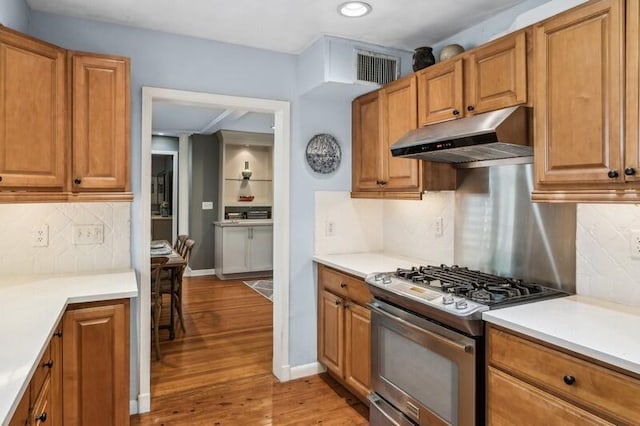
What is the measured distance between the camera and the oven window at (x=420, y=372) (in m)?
1.92

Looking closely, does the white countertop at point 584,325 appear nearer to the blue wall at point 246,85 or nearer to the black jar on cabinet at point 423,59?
the black jar on cabinet at point 423,59

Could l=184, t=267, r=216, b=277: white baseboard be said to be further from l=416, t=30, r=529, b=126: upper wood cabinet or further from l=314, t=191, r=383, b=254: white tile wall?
l=416, t=30, r=529, b=126: upper wood cabinet

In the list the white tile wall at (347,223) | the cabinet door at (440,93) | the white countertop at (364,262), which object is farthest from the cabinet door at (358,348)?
the cabinet door at (440,93)

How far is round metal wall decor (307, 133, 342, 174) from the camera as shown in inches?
128

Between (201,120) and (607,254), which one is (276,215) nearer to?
(607,254)

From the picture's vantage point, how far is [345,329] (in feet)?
9.42

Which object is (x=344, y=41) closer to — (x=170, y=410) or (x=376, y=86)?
(x=376, y=86)

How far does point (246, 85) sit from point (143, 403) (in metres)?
2.26

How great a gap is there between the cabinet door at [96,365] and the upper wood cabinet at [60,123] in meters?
0.65

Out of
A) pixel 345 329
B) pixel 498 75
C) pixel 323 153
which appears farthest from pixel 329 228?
pixel 498 75

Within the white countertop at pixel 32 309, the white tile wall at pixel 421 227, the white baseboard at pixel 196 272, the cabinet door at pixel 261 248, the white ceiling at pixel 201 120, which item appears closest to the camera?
the white countertop at pixel 32 309

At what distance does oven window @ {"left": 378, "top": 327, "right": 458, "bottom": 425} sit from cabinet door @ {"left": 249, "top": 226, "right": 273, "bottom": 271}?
188 inches

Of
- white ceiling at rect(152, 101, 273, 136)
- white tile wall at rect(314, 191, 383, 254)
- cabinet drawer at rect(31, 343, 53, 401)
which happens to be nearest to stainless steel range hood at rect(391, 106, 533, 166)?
white tile wall at rect(314, 191, 383, 254)

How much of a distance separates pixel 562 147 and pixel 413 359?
1227 millimetres
